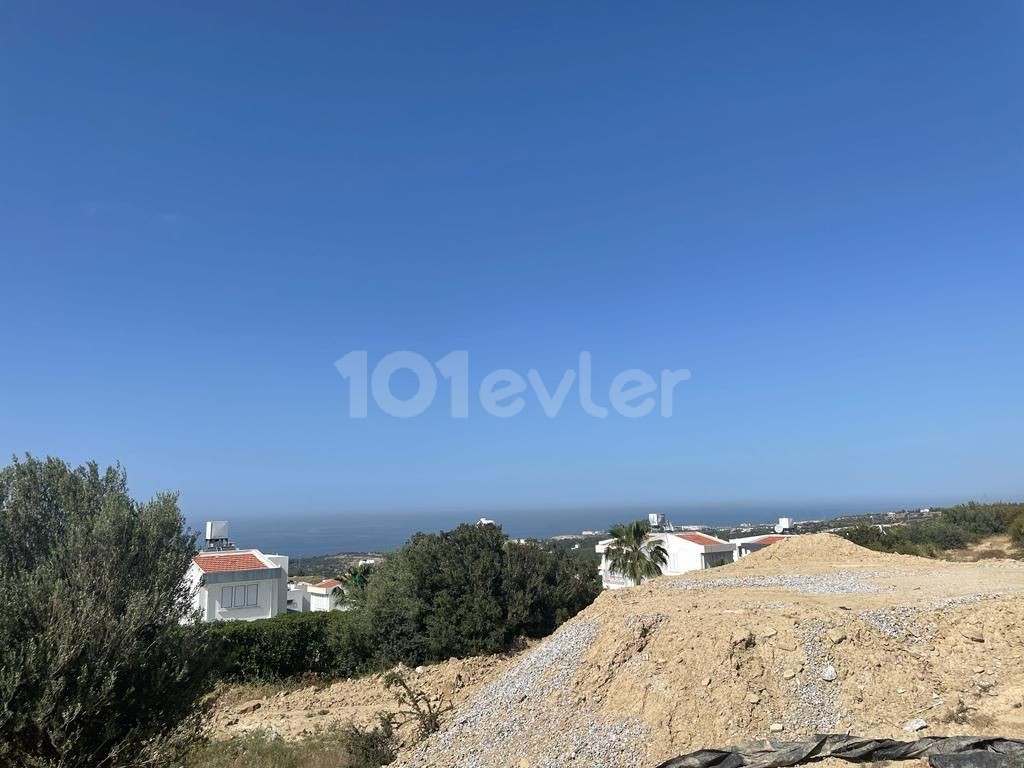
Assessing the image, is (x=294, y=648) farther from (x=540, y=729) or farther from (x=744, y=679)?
(x=744, y=679)

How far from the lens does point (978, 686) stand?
9.59 m

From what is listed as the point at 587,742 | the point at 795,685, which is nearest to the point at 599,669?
the point at 587,742

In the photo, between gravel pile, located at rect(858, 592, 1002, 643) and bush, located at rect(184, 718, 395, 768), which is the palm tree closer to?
gravel pile, located at rect(858, 592, 1002, 643)

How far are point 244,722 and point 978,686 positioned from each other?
15.7 metres

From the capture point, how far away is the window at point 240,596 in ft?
117

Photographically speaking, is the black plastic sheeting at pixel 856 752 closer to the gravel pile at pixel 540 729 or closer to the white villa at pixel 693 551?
the gravel pile at pixel 540 729

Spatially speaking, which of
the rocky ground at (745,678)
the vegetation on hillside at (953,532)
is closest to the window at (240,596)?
the rocky ground at (745,678)

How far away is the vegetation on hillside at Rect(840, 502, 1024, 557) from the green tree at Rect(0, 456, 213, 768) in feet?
116

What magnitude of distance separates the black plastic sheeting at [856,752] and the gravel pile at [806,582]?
690 centimetres

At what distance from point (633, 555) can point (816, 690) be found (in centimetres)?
2826

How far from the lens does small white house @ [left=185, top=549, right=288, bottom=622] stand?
1388 inches

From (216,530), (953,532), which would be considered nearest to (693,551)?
(953,532)

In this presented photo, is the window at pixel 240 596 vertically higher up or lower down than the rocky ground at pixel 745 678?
lower down

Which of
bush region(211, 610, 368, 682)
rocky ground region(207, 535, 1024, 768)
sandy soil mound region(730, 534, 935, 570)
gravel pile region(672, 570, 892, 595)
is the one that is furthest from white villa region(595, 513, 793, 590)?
rocky ground region(207, 535, 1024, 768)
